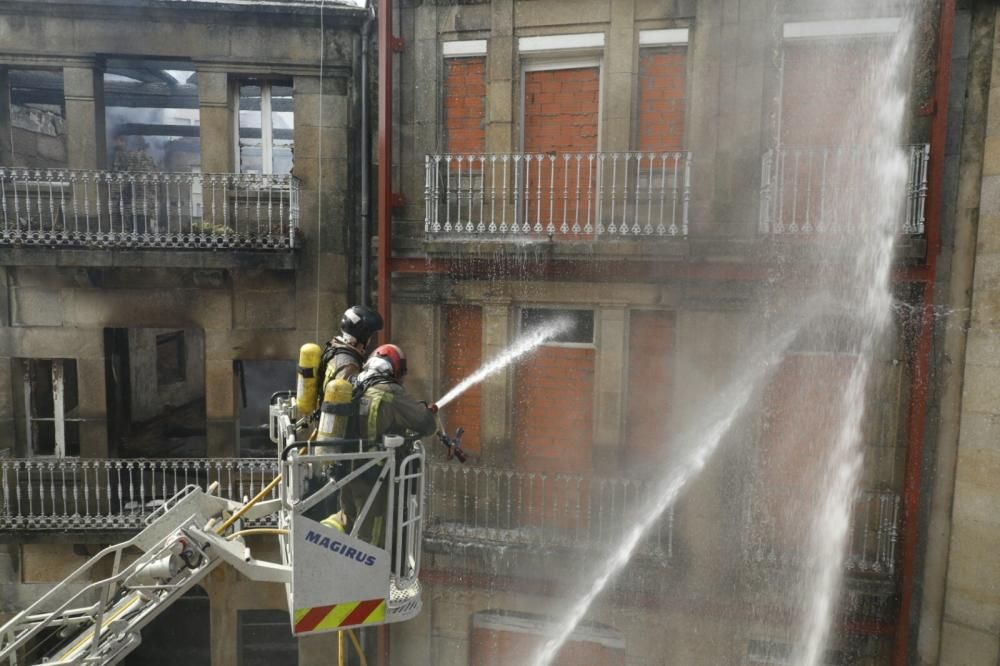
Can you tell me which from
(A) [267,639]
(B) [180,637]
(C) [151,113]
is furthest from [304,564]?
(C) [151,113]

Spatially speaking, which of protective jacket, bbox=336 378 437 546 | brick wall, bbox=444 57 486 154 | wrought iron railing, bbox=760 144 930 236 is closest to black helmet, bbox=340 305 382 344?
protective jacket, bbox=336 378 437 546

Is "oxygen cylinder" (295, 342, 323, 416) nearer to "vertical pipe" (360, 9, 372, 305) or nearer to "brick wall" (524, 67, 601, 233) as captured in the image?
"vertical pipe" (360, 9, 372, 305)

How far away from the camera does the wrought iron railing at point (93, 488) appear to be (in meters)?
9.43

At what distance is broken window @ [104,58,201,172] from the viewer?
11352mm

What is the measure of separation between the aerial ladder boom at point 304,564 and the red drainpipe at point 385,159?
3880 mm

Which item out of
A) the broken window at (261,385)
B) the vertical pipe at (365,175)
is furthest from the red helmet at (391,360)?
the broken window at (261,385)

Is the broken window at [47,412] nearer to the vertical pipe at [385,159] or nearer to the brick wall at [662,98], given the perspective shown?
the vertical pipe at [385,159]

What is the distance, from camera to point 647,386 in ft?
30.3

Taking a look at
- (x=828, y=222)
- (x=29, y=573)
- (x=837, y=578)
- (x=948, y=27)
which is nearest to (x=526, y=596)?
(x=837, y=578)

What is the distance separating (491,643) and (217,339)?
665 centimetres

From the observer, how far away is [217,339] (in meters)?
10.0

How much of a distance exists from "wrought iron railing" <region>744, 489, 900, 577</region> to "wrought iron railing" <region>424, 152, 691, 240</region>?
444cm

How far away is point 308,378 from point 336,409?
91cm

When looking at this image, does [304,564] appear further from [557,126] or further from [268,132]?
[268,132]
